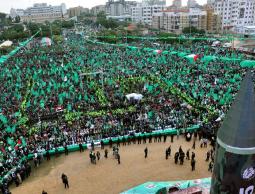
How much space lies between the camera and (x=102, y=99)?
2552 centimetres

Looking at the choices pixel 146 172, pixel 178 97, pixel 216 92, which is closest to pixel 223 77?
pixel 216 92

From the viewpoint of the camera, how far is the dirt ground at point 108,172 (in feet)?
46.0

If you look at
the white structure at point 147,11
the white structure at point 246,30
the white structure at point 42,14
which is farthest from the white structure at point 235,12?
the white structure at point 42,14

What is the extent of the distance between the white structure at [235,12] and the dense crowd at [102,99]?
183 ft

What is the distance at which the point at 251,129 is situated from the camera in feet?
19.8

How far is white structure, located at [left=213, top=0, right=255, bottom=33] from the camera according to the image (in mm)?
82875

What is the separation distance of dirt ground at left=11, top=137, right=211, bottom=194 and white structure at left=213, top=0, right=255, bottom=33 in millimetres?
73191

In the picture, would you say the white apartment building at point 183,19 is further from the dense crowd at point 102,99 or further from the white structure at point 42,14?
the white structure at point 42,14

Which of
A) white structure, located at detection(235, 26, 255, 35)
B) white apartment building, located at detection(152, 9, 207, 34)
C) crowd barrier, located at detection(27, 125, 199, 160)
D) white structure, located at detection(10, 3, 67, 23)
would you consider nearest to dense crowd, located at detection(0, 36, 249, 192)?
crowd barrier, located at detection(27, 125, 199, 160)

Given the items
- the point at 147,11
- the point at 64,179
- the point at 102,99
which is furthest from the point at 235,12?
the point at 64,179

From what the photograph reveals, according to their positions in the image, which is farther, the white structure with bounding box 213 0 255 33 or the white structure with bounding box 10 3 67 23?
the white structure with bounding box 10 3 67 23

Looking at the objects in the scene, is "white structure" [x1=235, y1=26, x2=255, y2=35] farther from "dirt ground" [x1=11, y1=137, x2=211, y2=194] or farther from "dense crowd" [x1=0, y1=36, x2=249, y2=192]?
"dirt ground" [x1=11, y1=137, x2=211, y2=194]

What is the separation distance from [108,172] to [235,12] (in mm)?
86266

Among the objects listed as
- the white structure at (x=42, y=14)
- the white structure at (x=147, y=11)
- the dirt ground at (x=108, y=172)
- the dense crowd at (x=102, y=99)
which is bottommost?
the dirt ground at (x=108, y=172)
